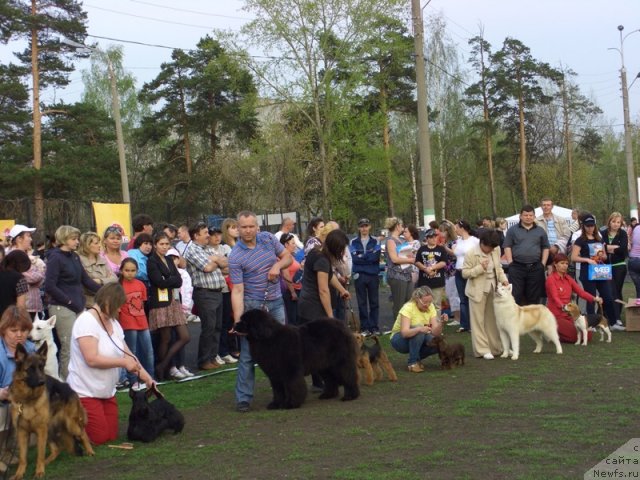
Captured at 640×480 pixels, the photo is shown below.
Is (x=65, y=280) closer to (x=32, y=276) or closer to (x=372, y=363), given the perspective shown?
(x=32, y=276)

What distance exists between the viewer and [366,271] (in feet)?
45.0

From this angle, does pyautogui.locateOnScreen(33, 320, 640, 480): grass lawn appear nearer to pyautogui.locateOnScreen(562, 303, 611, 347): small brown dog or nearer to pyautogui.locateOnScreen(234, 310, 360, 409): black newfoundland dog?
pyautogui.locateOnScreen(234, 310, 360, 409): black newfoundland dog

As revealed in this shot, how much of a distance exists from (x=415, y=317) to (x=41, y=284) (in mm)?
4605

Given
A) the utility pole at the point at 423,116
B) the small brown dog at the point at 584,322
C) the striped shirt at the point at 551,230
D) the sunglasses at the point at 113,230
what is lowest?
the small brown dog at the point at 584,322

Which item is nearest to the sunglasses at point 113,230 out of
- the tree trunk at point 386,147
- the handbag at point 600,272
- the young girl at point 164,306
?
the young girl at point 164,306

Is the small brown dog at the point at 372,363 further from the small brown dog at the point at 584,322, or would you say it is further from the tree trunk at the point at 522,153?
the tree trunk at the point at 522,153

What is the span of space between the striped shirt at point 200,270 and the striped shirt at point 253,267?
2617 millimetres

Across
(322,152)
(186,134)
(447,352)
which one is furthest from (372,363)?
(186,134)

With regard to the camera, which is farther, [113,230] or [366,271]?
[366,271]

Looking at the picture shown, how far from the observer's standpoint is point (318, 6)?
3719 centimetres

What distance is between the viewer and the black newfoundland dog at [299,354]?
7.91m

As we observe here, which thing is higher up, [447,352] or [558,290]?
[558,290]

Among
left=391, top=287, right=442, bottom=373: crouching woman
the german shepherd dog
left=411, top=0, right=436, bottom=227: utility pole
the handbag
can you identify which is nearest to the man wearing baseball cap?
the german shepherd dog

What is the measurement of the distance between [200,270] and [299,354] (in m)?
3.55
